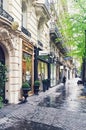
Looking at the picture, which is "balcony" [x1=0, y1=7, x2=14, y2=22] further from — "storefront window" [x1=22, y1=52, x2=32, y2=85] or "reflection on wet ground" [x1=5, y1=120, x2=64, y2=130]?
"reflection on wet ground" [x1=5, y1=120, x2=64, y2=130]

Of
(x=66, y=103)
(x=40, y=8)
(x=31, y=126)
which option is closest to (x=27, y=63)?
(x=66, y=103)

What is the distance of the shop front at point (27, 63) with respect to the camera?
67.1 ft

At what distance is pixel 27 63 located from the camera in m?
21.9

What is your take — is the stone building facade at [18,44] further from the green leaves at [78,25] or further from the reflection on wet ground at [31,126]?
the reflection on wet ground at [31,126]

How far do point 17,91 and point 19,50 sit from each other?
2453mm

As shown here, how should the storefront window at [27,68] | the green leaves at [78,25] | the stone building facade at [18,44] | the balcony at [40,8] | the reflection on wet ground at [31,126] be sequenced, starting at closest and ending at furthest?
1. the reflection on wet ground at [31,126]
2. the stone building facade at [18,44]
3. the storefront window at [27,68]
4. the balcony at [40,8]
5. the green leaves at [78,25]

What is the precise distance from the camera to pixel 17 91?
1794cm

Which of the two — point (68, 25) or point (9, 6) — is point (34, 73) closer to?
A: point (68, 25)

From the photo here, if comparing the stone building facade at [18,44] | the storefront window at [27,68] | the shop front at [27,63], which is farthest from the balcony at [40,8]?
the storefront window at [27,68]

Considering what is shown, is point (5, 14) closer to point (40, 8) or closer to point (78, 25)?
point (40, 8)

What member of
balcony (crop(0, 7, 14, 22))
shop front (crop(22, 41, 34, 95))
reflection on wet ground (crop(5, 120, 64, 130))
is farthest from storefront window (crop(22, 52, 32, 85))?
reflection on wet ground (crop(5, 120, 64, 130))

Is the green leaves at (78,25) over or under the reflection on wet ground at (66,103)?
over

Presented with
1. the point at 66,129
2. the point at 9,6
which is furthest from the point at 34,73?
the point at 66,129

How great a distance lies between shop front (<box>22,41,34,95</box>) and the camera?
20.5 metres
